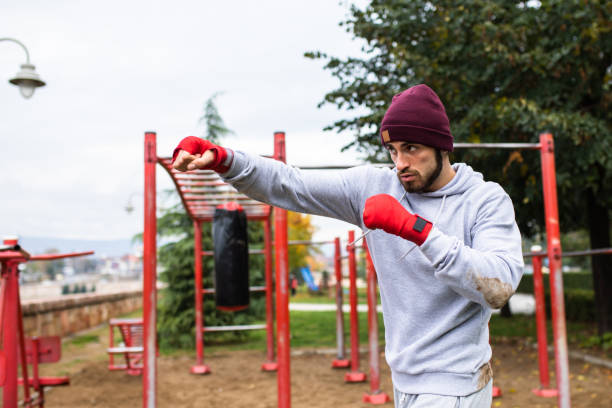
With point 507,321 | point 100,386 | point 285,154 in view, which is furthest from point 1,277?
point 507,321

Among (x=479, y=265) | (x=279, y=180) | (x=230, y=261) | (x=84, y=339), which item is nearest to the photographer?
(x=479, y=265)

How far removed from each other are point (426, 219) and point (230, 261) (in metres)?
4.66

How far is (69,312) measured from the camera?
1052 cm

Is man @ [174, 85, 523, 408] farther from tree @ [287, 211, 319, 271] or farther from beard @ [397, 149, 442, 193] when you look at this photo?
tree @ [287, 211, 319, 271]

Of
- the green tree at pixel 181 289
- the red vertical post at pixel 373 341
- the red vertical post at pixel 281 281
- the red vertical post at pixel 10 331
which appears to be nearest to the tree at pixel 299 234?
the green tree at pixel 181 289

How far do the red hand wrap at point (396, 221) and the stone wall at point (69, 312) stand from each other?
833cm

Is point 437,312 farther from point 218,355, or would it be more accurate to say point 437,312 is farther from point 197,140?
point 218,355

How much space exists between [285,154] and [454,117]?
387 cm

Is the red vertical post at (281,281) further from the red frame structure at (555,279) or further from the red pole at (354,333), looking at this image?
the red pole at (354,333)

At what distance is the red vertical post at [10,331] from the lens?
328cm

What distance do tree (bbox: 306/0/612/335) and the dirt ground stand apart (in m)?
2.26

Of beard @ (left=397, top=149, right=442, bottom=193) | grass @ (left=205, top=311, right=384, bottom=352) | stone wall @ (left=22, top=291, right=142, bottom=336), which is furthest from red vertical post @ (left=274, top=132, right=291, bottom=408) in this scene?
stone wall @ (left=22, top=291, right=142, bottom=336)

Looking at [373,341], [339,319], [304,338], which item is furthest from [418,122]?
[304,338]

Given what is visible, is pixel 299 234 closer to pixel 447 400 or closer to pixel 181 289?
pixel 181 289
